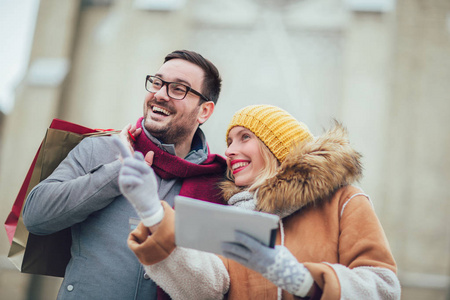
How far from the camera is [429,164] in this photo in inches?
245

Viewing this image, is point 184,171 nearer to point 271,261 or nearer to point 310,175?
point 310,175

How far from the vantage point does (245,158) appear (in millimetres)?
2242

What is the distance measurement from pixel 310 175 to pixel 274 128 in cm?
44

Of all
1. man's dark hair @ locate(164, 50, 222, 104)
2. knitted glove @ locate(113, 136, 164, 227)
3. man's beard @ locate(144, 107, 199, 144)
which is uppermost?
man's dark hair @ locate(164, 50, 222, 104)

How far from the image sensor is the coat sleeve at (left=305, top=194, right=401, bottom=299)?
1558mm

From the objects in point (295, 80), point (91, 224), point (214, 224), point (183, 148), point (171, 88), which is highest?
point (295, 80)

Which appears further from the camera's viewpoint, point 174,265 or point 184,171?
point 184,171

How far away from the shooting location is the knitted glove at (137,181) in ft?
4.74

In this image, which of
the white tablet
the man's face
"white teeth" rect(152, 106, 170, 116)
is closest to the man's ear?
the man's face

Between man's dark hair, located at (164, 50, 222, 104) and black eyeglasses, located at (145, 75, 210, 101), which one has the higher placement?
man's dark hair, located at (164, 50, 222, 104)

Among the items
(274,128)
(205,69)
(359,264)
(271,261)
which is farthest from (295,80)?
(271,261)

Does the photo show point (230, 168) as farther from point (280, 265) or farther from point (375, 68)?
point (375, 68)

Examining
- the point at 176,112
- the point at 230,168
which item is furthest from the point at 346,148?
the point at 176,112

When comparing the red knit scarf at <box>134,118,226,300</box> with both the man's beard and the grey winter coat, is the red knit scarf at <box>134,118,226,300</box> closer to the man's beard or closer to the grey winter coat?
the man's beard
